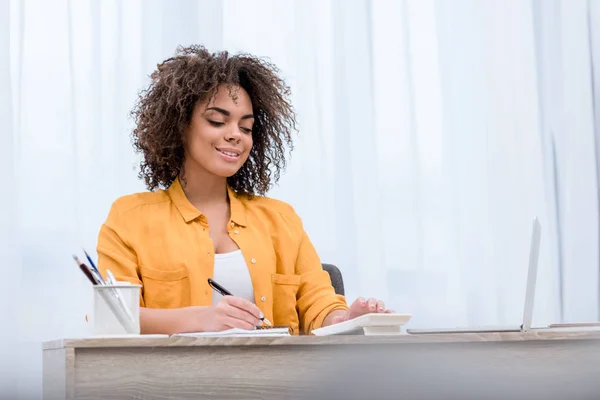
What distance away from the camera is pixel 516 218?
3.12 meters

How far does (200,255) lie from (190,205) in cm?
13

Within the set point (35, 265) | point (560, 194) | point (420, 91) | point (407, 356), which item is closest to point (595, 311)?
point (560, 194)

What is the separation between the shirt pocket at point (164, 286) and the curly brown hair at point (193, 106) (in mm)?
291

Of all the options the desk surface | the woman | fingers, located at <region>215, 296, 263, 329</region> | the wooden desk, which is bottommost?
the wooden desk

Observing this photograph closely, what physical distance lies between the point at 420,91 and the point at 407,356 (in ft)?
8.80

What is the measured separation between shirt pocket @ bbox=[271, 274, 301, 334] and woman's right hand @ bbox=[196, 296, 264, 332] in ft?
1.48

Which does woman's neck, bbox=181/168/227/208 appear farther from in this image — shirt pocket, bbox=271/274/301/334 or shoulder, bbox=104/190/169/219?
shirt pocket, bbox=271/274/301/334

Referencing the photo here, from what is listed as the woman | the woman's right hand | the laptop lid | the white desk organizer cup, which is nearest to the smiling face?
the woman

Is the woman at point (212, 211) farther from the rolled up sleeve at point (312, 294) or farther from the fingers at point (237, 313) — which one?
the fingers at point (237, 313)

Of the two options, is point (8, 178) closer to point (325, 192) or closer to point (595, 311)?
point (325, 192)

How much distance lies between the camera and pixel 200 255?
173cm

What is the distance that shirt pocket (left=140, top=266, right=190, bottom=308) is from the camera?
169 cm

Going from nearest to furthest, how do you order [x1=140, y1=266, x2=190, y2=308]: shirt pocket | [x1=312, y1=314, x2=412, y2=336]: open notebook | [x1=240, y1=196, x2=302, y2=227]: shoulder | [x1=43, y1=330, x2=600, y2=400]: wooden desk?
1. [x1=43, y1=330, x2=600, y2=400]: wooden desk
2. [x1=312, y1=314, x2=412, y2=336]: open notebook
3. [x1=140, y1=266, x2=190, y2=308]: shirt pocket
4. [x1=240, y1=196, x2=302, y2=227]: shoulder

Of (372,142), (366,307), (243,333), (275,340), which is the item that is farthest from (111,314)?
(372,142)
